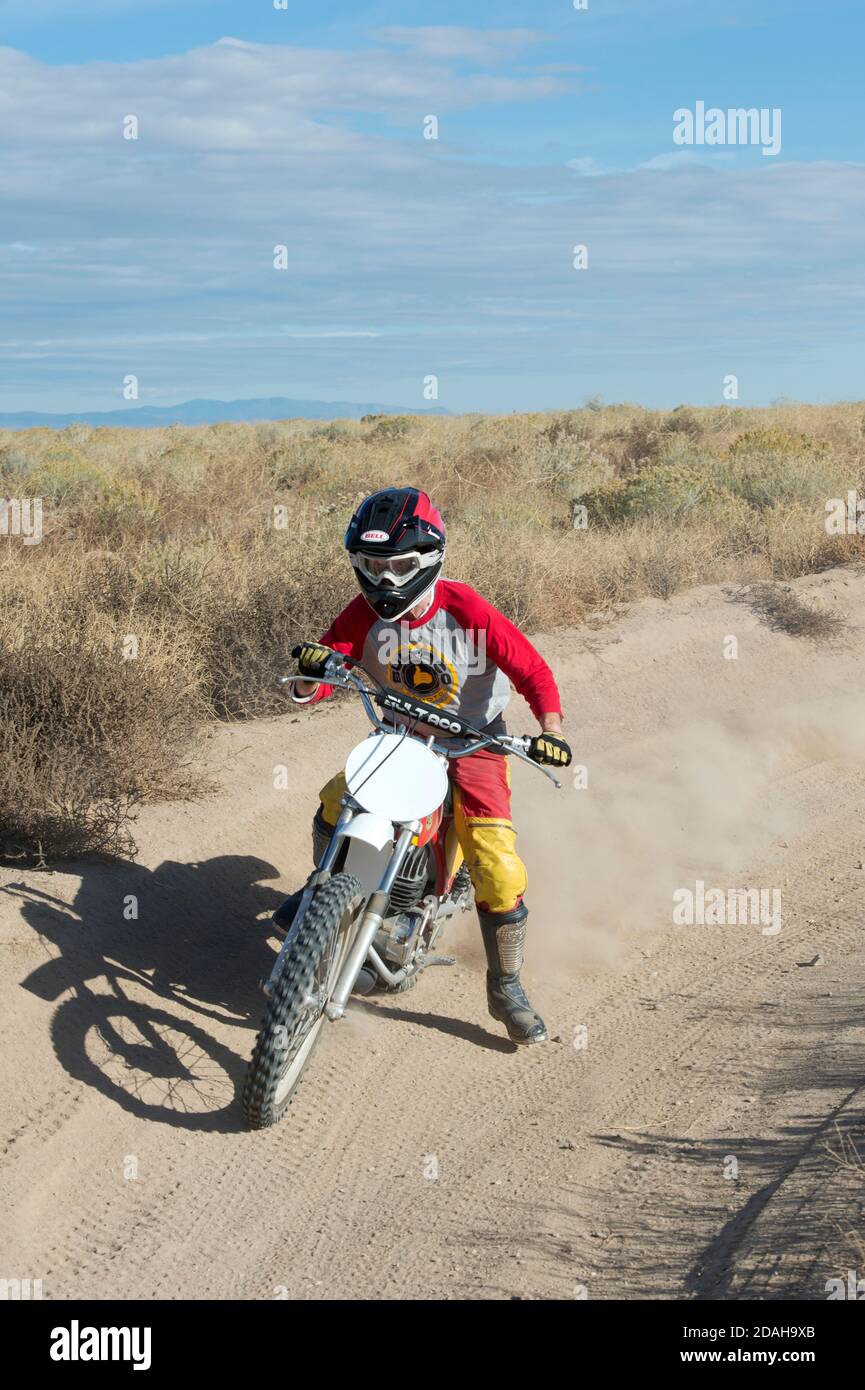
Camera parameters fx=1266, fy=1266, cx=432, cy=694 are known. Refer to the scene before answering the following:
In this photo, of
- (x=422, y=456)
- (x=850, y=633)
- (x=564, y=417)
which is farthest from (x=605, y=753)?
(x=564, y=417)

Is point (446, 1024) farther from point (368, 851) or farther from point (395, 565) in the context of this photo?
point (395, 565)

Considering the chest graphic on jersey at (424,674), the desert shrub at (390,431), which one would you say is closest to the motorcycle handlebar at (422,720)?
the chest graphic on jersey at (424,674)

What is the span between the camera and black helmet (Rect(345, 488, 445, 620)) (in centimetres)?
473

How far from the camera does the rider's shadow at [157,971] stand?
5.04m

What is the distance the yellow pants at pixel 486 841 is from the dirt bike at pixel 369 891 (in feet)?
0.35

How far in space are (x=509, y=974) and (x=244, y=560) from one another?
18.2ft

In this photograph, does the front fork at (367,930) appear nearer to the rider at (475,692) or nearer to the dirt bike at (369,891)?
the dirt bike at (369,891)

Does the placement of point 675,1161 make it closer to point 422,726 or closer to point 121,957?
point 422,726

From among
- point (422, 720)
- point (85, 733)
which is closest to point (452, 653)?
point (422, 720)

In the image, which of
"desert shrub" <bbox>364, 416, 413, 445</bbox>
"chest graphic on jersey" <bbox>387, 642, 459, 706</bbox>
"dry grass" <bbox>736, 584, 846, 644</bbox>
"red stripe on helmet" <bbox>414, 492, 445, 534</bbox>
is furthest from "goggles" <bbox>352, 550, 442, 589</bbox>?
"desert shrub" <bbox>364, 416, 413, 445</bbox>

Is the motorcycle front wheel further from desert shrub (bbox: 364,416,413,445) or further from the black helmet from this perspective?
desert shrub (bbox: 364,416,413,445)

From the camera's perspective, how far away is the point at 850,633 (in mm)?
11500

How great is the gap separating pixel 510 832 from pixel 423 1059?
41.4 inches

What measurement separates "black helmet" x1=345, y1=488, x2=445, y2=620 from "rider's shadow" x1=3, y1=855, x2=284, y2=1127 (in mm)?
2007
